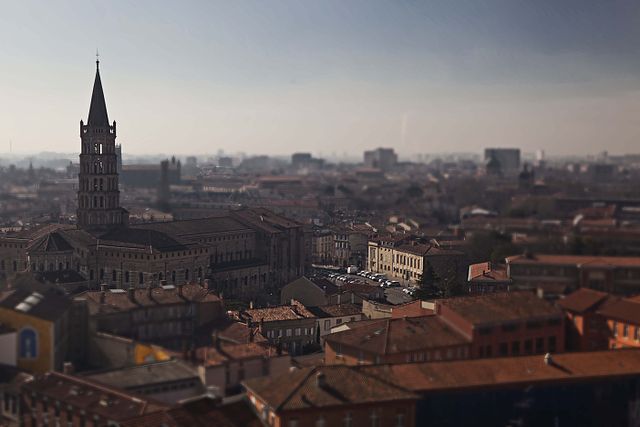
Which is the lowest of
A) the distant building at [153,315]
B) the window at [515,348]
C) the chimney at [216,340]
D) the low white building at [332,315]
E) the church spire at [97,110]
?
the low white building at [332,315]

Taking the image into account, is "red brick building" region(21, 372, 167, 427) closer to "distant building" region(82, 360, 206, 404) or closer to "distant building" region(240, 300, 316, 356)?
"distant building" region(82, 360, 206, 404)

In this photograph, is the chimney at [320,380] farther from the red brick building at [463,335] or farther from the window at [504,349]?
the window at [504,349]

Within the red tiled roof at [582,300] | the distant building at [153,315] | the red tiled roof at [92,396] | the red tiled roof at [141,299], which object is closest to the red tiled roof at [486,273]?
the red tiled roof at [582,300]

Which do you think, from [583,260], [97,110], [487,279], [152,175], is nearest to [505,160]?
[152,175]

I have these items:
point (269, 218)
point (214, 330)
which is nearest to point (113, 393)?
point (214, 330)

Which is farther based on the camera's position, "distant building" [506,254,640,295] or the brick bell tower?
the brick bell tower

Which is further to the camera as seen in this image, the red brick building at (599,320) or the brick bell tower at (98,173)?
the brick bell tower at (98,173)

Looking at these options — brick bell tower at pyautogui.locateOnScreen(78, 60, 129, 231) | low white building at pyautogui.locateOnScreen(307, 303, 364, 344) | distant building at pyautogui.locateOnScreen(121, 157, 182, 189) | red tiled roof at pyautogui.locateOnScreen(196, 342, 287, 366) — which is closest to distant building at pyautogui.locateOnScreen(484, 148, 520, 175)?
distant building at pyautogui.locateOnScreen(121, 157, 182, 189)

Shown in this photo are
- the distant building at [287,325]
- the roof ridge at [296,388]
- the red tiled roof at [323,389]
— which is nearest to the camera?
the roof ridge at [296,388]
